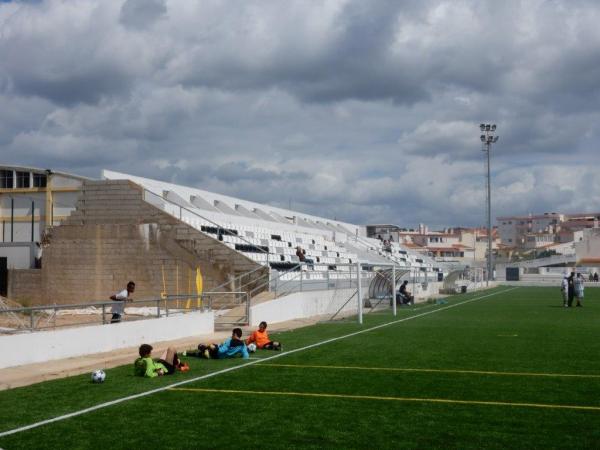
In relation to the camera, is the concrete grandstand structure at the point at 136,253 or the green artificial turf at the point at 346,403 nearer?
the green artificial turf at the point at 346,403

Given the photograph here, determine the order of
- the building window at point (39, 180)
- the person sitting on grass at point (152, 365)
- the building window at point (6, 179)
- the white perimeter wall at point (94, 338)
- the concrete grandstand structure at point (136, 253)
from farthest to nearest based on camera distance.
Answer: the building window at point (6, 179)
the building window at point (39, 180)
the concrete grandstand structure at point (136, 253)
the white perimeter wall at point (94, 338)
the person sitting on grass at point (152, 365)

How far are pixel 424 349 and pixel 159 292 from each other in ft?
57.0

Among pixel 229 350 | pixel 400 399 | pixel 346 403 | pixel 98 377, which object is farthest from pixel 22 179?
pixel 400 399

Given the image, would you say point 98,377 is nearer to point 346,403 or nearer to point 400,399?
point 346,403

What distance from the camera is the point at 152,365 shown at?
12.1m

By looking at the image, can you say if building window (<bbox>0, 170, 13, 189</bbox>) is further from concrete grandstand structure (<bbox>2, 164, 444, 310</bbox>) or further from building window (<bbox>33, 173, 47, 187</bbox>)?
concrete grandstand structure (<bbox>2, 164, 444, 310</bbox>)

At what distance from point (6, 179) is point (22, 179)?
1.04m

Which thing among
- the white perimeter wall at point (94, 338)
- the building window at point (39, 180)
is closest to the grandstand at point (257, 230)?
the building window at point (39, 180)

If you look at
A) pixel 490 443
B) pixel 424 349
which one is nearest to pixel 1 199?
pixel 424 349

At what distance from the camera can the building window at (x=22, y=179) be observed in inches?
1507

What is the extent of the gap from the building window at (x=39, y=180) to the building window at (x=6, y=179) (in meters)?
1.64

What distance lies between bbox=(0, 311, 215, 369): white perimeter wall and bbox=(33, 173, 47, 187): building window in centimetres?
2028

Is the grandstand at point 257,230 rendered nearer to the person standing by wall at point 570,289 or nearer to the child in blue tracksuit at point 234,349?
the person standing by wall at point 570,289

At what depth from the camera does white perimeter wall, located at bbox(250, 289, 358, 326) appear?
24177mm
